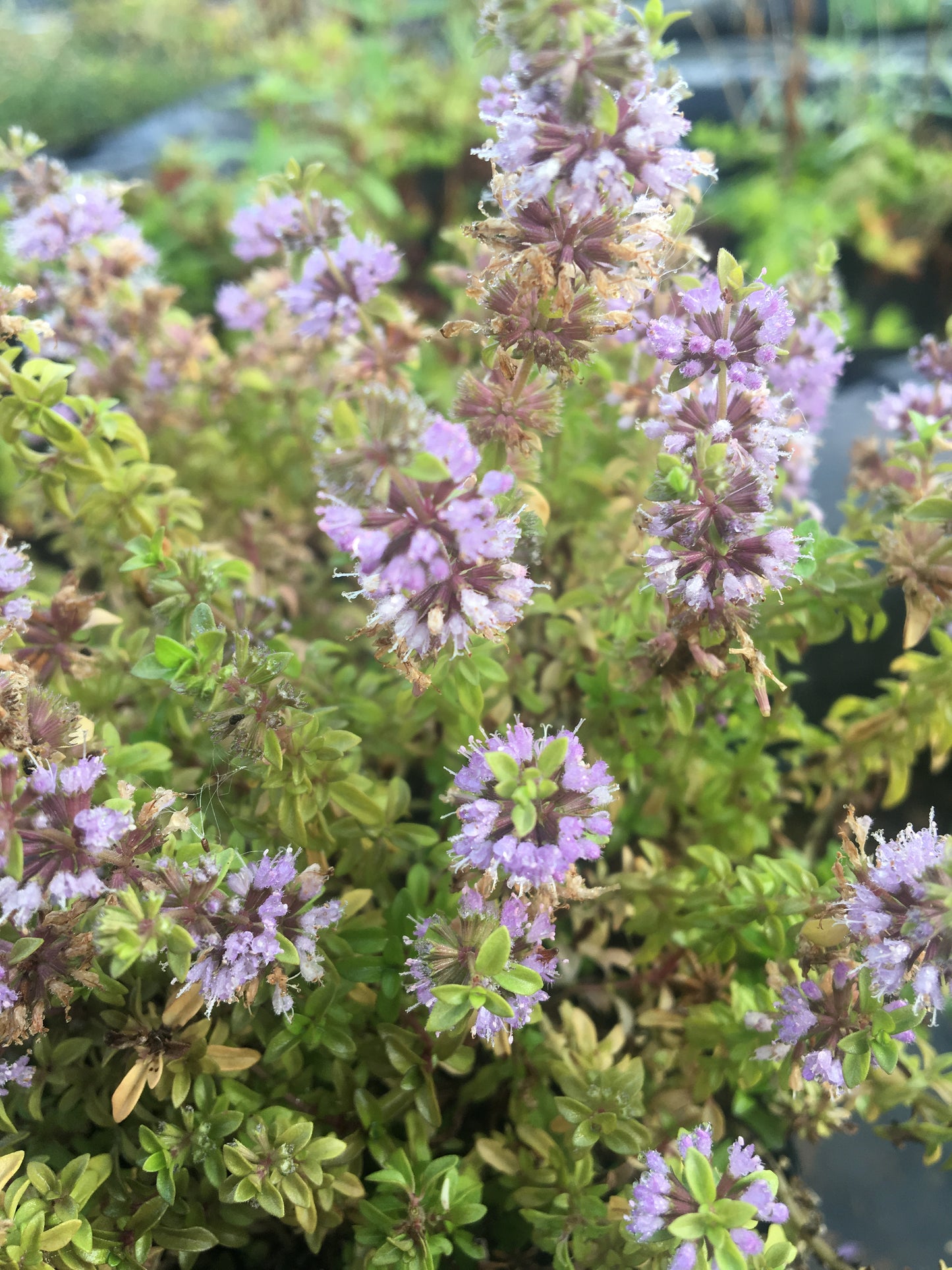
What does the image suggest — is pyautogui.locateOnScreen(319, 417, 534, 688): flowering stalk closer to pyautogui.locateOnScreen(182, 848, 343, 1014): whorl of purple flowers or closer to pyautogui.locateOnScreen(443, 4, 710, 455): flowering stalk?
pyautogui.locateOnScreen(443, 4, 710, 455): flowering stalk

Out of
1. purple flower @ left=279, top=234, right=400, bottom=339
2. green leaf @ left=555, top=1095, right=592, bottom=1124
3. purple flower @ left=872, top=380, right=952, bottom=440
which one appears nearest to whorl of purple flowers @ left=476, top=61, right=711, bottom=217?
purple flower @ left=279, top=234, right=400, bottom=339

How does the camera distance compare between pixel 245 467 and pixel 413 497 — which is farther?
pixel 245 467

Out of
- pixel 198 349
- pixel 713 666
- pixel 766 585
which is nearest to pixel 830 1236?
pixel 713 666

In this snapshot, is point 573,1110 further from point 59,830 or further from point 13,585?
point 13,585

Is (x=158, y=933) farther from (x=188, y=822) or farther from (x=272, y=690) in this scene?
(x=272, y=690)

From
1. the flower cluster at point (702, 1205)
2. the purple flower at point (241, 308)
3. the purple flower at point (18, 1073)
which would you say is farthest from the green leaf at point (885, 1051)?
the purple flower at point (241, 308)

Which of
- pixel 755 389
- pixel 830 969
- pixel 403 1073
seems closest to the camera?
pixel 755 389
